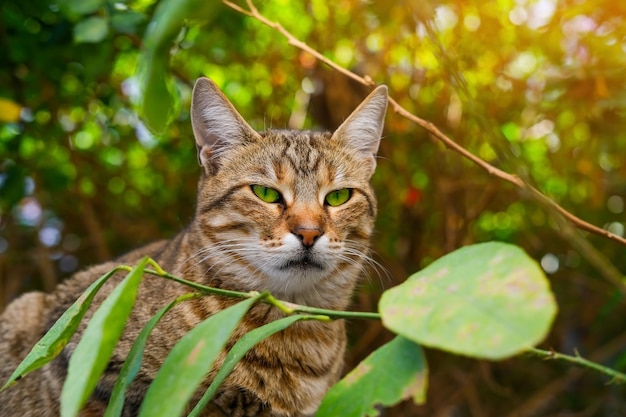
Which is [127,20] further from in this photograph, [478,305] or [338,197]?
[478,305]

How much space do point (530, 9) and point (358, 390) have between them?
2945 millimetres

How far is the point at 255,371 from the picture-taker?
7.22 ft

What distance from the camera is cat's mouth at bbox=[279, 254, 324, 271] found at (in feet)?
7.44

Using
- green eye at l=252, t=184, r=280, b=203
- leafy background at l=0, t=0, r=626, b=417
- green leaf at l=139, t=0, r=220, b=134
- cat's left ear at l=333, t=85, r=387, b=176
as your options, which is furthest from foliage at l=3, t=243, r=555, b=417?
leafy background at l=0, t=0, r=626, b=417

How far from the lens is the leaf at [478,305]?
859 mm

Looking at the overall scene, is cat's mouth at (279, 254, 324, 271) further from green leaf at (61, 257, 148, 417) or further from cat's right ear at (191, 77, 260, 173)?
green leaf at (61, 257, 148, 417)

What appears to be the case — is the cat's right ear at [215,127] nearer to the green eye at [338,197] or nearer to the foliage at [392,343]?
the green eye at [338,197]

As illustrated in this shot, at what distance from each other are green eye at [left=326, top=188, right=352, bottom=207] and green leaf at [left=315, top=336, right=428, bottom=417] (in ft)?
4.61

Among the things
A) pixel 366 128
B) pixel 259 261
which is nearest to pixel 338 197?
pixel 366 128

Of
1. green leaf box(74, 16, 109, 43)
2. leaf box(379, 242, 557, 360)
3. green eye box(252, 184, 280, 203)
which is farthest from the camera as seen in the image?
green eye box(252, 184, 280, 203)

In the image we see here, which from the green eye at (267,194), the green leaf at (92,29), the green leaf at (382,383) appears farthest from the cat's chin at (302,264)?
the green leaf at (382,383)

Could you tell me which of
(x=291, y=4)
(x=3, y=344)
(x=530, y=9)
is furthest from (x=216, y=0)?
(x=291, y=4)

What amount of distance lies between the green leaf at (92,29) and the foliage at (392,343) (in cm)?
134

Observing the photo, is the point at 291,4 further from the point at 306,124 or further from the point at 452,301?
the point at 452,301
